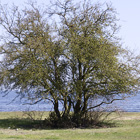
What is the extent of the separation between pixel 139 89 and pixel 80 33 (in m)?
5.69

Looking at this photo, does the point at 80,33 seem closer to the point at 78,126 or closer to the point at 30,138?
the point at 78,126

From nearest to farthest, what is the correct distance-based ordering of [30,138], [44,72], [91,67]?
[30,138] < [44,72] < [91,67]

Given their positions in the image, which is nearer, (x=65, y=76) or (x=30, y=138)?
(x=30, y=138)

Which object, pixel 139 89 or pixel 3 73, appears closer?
pixel 3 73

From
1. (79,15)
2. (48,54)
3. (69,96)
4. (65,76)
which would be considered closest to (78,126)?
(69,96)

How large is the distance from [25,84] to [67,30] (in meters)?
4.66

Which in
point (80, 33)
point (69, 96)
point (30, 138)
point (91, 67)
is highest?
point (80, 33)

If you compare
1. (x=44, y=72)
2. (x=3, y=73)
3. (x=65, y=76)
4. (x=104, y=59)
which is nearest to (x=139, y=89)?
(x=104, y=59)

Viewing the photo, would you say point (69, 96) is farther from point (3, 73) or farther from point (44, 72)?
point (3, 73)

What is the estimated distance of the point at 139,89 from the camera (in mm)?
24141

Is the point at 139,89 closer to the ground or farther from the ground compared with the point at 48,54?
closer to the ground

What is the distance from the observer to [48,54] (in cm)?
2234

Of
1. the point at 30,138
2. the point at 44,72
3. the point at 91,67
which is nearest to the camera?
the point at 30,138

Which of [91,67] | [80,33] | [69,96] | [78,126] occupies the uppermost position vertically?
[80,33]
